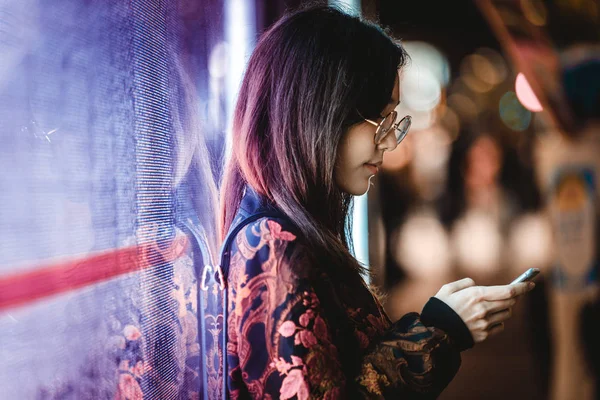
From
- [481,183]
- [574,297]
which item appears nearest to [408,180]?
[481,183]

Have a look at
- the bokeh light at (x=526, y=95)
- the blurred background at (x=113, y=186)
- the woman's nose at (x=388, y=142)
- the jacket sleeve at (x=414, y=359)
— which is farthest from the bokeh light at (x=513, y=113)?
the jacket sleeve at (x=414, y=359)

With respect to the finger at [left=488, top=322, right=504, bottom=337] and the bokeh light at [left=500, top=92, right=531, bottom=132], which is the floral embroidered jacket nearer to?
the finger at [left=488, top=322, right=504, bottom=337]

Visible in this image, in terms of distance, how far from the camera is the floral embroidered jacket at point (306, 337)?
0.75 meters

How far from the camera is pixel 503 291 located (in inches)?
36.1

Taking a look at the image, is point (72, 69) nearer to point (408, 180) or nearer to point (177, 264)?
point (177, 264)

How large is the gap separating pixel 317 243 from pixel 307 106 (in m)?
0.22

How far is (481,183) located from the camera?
3.97m

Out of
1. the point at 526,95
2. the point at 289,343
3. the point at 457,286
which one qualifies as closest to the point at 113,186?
the point at 289,343

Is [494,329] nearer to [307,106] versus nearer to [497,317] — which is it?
[497,317]

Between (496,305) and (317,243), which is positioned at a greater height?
(317,243)

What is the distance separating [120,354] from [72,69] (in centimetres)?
Result: 34

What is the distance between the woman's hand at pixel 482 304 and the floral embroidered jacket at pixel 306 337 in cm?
2

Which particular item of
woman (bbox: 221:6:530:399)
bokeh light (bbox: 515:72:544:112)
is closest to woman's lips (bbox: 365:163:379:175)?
woman (bbox: 221:6:530:399)

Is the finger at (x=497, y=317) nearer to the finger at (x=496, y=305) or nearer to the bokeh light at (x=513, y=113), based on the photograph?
the finger at (x=496, y=305)
